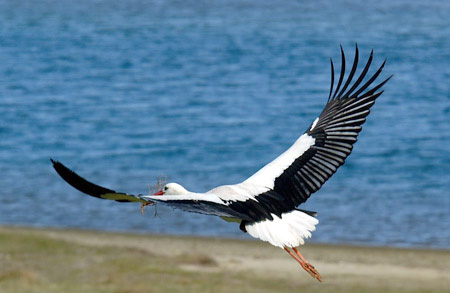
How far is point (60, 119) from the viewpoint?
20.5m

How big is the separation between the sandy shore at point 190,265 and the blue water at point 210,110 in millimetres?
638

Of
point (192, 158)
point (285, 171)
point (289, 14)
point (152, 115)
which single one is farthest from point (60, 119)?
point (289, 14)

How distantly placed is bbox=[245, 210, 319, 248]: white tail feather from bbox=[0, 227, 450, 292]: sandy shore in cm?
308

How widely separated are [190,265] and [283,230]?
15.6ft

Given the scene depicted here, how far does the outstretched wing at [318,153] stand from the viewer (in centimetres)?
765

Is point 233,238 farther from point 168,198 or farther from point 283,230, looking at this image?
point 168,198

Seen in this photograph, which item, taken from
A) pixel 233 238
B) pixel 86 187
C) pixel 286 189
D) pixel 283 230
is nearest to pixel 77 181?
pixel 86 187

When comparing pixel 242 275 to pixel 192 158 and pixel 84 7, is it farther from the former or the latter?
pixel 84 7

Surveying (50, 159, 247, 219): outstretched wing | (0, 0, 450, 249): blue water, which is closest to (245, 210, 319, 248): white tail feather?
(50, 159, 247, 219): outstretched wing

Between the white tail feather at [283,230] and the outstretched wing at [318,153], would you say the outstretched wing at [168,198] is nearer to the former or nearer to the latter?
the white tail feather at [283,230]

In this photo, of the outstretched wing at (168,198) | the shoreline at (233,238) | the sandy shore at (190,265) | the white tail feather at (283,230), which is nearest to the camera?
the outstretched wing at (168,198)

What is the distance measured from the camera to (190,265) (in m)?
11.5

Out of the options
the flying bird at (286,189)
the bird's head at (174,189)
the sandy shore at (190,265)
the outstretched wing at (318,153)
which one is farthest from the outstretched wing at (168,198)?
the sandy shore at (190,265)

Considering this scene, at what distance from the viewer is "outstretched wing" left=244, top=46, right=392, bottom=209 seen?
7652mm
